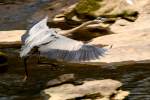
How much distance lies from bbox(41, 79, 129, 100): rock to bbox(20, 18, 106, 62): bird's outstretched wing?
24.0 inches

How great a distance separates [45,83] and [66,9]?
10.3 meters

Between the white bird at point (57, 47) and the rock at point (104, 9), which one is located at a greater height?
the rock at point (104, 9)

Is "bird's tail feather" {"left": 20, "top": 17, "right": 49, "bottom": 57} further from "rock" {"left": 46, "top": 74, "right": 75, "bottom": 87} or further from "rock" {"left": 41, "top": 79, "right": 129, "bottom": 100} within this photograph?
"rock" {"left": 41, "top": 79, "right": 129, "bottom": 100}

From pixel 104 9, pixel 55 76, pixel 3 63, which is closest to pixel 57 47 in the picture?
pixel 55 76

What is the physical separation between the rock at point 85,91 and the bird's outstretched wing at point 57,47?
61 cm

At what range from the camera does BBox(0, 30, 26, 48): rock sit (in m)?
17.5

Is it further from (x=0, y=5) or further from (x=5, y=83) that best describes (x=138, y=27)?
(x=0, y=5)

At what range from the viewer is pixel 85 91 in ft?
35.4

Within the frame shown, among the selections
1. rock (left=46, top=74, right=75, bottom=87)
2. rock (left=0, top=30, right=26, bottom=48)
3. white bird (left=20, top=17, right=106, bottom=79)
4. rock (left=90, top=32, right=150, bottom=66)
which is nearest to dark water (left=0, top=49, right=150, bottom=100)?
rock (left=46, top=74, right=75, bottom=87)

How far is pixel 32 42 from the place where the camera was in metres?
12.5

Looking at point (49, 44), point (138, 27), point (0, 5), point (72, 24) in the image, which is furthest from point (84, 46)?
point (0, 5)

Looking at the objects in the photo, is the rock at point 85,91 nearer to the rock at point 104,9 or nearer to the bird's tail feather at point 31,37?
the bird's tail feather at point 31,37

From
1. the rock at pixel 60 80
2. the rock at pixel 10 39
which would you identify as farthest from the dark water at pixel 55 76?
the rock at pixel 10 39

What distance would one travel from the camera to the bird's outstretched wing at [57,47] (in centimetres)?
1143
